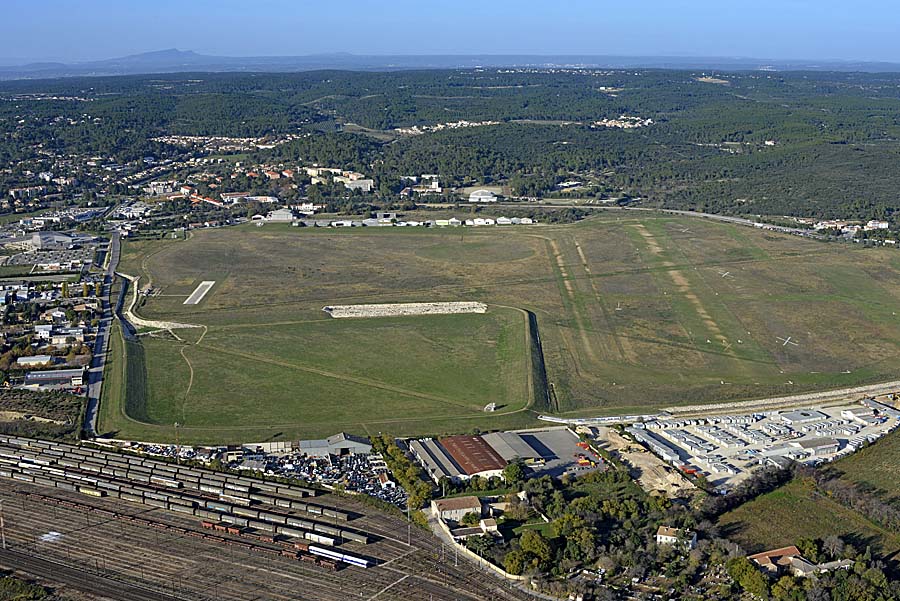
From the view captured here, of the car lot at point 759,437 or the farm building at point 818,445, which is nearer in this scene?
the car lot at point 759,437

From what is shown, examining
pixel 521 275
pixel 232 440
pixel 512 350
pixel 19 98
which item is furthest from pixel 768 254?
pixel 19 98

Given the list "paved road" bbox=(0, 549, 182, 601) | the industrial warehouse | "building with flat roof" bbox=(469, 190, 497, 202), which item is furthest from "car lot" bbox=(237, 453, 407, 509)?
"building with flat roof" bbox=(469, 190, 497, 202)

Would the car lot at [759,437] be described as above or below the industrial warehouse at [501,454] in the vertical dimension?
below

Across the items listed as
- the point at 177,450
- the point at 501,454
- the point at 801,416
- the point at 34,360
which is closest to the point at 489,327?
the point at 501,454

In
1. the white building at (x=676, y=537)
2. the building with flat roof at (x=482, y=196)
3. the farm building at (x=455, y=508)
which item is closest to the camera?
the white building at (x=676, y=537)

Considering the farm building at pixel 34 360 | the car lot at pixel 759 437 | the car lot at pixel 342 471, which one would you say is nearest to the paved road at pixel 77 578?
the car lot at pixel 342 471

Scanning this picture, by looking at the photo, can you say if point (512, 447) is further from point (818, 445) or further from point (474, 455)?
point (818, 445)

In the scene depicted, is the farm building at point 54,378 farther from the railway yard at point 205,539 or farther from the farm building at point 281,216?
the farm building at point 281,216

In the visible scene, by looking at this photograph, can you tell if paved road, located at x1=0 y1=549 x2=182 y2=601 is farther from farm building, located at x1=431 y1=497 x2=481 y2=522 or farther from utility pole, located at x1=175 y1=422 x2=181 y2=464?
farm building, located at x1=431 y1=497 x2=481 y2=522
